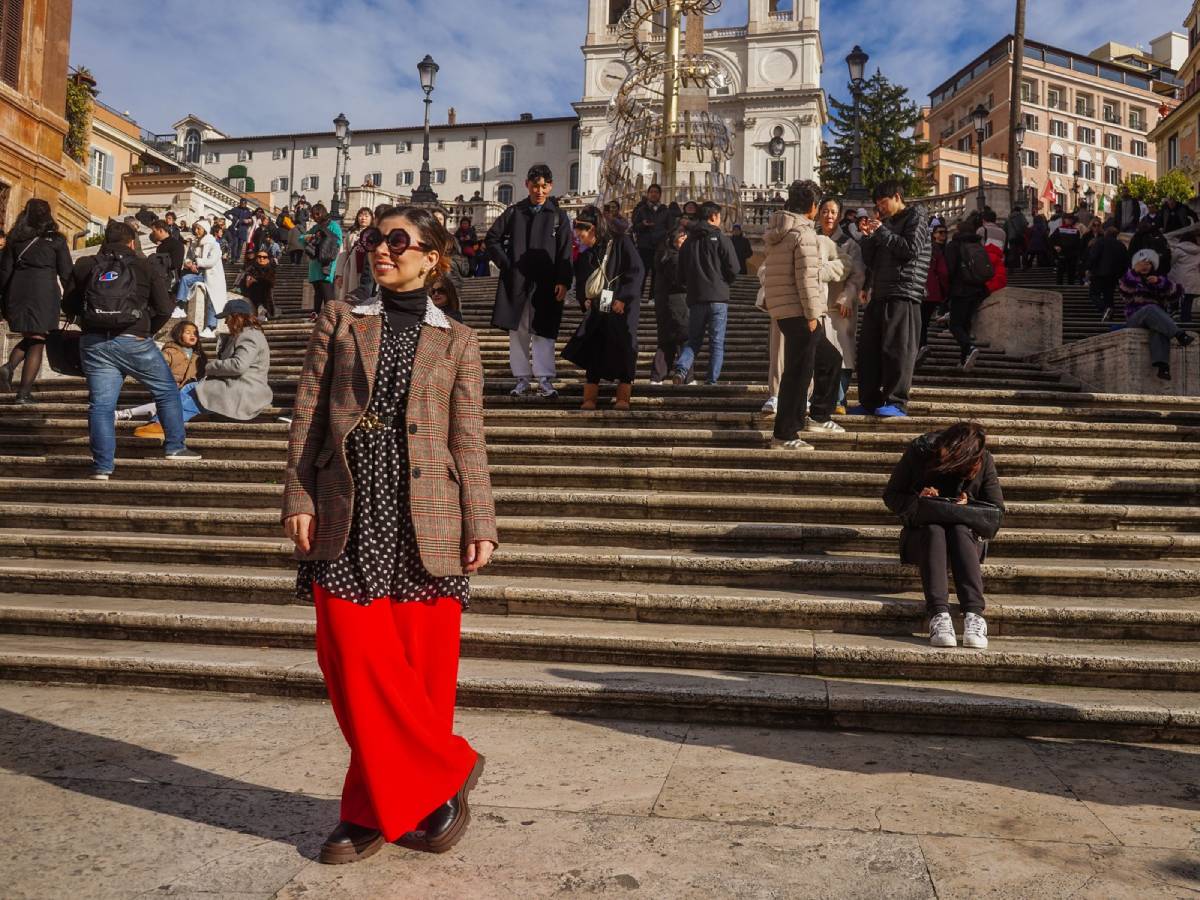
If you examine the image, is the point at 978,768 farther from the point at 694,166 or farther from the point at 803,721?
the point at 694,166

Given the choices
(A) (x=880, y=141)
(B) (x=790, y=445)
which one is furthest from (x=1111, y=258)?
(A) (x=880, y=141)

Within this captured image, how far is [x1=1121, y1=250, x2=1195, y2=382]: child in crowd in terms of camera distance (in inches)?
433

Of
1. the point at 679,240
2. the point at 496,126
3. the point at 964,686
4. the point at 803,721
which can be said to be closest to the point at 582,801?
the point at 803,721

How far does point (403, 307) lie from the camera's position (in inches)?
130

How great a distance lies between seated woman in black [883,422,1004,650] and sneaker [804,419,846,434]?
260 centimetres

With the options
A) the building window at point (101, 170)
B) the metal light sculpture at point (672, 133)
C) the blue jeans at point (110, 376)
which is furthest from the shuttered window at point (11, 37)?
the building window at point (101, 170)

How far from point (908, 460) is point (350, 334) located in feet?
11.5

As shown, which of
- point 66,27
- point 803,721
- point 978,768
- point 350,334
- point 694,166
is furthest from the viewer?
point 694,166

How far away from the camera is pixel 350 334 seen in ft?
10.6

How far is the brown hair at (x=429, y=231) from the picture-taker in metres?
3.27

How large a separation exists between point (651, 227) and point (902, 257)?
876cm

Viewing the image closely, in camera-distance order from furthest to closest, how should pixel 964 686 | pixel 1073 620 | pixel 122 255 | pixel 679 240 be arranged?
1. pixel 679 240
2. pixel 122 255
3. pixel 1073 620
4. pixel 964 686

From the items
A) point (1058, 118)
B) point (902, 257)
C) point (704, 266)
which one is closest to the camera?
point (902, 257)

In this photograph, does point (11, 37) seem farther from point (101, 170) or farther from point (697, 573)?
point (101, 170)
